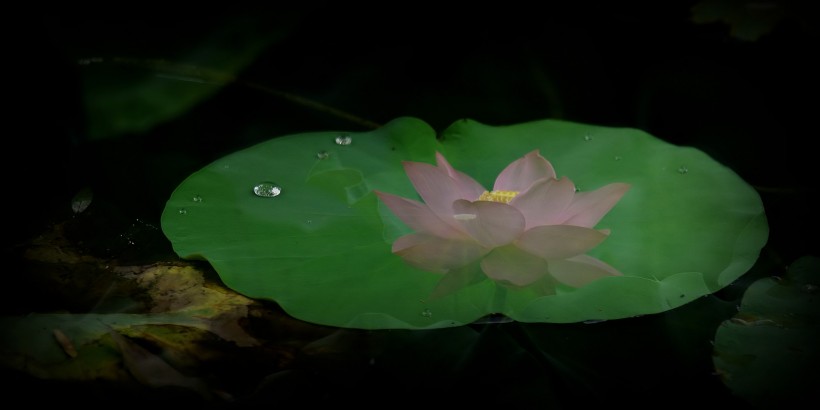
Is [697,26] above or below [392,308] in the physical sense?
above

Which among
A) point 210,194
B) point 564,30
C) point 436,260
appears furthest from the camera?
point 564,30

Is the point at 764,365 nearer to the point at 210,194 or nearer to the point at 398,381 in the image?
the point at 398,381

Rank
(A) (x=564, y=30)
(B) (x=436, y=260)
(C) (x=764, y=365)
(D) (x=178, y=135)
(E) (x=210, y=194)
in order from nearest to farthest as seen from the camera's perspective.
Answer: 1. (C) (x=764, y=365)
2. (B) (x=436, y=260)
3. (E) (x=210, y=194)
4. (D) (x=178, y=135)
5. (A) (x=564, y=30)

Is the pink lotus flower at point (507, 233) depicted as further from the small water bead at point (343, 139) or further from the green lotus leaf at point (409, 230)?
the small water bead at point (343, 139)

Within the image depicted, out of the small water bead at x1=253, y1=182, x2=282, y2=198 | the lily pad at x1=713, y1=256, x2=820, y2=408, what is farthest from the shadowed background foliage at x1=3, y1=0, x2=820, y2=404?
the small water bead at x1=253, y1=182, x2=282, y2=198

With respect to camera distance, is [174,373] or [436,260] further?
[436,260]

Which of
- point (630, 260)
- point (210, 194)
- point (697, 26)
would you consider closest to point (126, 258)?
point (210, 194)

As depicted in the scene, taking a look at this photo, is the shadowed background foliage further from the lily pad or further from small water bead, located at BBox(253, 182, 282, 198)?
small water bead, located at BBox(253, 182, 282, 198)
